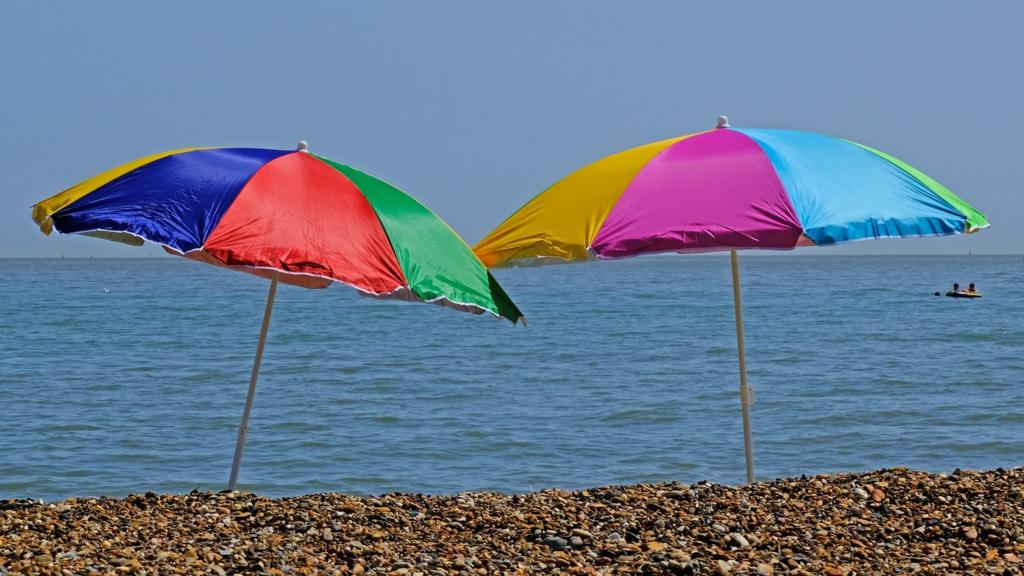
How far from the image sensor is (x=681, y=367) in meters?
20.6

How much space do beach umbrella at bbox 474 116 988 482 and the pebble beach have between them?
1373 millimetres

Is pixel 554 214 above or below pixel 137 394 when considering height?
above

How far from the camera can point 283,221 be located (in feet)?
17.4

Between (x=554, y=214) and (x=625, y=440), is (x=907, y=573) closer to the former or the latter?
(x=554, y=214)

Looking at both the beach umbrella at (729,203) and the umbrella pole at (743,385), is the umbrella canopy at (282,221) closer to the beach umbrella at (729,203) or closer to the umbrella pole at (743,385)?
the beach umbrella at (729,203)

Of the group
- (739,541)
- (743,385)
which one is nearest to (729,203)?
(739,541)

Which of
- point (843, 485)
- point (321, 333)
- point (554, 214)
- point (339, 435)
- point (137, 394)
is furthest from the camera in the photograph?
point (321, 333)

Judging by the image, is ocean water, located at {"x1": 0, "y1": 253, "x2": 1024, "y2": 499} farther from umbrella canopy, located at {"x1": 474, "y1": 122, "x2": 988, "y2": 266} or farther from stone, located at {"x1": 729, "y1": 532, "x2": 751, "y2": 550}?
stone, located at {"x1": 729, "y1": 532, "x2": 751, "y2": 550}

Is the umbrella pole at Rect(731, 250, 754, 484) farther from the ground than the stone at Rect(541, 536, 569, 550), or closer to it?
farther from the ground

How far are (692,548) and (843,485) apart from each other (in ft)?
5.52

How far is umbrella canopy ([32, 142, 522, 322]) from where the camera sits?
5.12 metres

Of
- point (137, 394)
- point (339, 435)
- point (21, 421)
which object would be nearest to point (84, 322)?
point (137, 394)

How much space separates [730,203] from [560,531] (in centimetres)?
181

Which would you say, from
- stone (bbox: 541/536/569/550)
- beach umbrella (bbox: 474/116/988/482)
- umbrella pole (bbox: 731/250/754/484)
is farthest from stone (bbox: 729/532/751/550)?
umbrella pole (bbox: 731/250/754/484)
